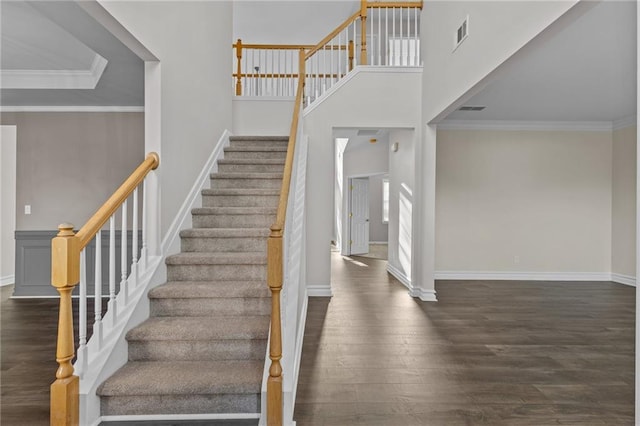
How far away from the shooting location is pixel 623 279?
5.64m

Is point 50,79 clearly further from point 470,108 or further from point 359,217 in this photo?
point 359,217

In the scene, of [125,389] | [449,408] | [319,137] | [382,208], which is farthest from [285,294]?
[382,208]

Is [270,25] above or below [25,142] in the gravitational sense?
above

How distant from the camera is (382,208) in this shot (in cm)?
1194

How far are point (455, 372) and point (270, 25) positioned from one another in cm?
793

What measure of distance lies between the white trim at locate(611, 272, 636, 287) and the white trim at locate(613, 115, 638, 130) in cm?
246

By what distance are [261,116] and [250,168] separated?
152 centimetres

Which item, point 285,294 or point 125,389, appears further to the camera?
point 285,294

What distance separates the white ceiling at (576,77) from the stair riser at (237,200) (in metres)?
2.48

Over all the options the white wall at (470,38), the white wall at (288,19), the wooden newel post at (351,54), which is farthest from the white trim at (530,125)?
the white wall at (288,19)

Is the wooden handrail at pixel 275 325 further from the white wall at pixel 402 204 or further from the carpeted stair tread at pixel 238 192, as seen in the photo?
the white wall at pixel 402 204

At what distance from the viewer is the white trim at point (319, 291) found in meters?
4.89

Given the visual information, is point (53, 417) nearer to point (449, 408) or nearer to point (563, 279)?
point (449, 408)

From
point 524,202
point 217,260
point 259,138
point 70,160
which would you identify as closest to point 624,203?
point 524,202
